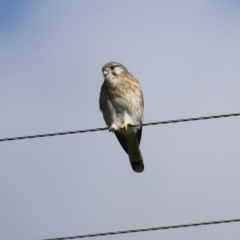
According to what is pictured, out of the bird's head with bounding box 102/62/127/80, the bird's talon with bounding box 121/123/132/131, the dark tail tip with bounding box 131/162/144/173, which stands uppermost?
the bird's head with bounding box 102/62/127/80

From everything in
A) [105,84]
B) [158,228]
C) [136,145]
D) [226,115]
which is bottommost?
[158,228]

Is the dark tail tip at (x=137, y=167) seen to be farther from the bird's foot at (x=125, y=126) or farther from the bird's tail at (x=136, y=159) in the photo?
the bird's foot at (x=125, y=126)

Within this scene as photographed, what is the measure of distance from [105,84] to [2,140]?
361 cm

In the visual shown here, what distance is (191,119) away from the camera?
7539 millimetres

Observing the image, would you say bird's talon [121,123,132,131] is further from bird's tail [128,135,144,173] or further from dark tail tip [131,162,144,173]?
dark tail tip [131,162,144,173]

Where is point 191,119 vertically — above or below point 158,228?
above

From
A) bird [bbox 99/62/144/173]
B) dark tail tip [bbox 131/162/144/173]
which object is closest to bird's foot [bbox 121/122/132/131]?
bird [bbox 99/62/144/173]

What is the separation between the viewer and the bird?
34.9 feet

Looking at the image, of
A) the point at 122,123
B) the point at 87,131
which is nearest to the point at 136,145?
the point at 122,123

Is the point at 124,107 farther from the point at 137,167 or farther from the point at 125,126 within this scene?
the point at 137,167

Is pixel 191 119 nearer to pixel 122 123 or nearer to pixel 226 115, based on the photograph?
pixel 226 115

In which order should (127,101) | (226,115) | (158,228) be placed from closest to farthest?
(158,228) < (226,115) < (127,101)

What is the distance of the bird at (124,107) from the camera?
10641 millimetres

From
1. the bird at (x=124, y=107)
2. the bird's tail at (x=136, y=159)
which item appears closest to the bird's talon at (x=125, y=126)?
the bird at (x=124, y=107)
